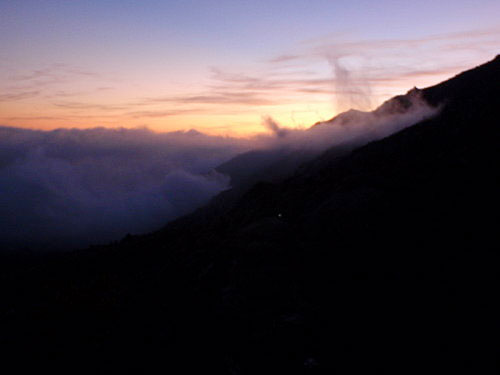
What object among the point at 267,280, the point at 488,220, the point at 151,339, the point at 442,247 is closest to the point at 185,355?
the point at 151,339

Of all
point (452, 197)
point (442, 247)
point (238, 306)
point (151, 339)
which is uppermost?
point (452, 197)

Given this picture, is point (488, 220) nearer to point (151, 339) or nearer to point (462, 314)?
point (462, 314)

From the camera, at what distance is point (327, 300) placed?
20875 mm

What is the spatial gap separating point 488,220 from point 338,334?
47.3 feet

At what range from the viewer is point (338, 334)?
58.6 ft

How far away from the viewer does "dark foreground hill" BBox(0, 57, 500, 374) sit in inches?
658

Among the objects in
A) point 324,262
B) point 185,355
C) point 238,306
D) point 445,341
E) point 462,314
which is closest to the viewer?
point 445,341

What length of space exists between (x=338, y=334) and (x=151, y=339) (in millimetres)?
11990

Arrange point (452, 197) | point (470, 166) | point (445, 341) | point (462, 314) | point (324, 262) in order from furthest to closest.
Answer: point (470, 166), point (452, 197), point (324, 262), point (462, 314), point (445, 341)

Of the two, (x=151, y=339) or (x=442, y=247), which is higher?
(x=442, y=247)

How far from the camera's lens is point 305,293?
71.8 ft

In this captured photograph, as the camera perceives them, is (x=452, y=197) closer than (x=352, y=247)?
No

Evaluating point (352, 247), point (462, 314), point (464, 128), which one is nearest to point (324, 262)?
point (352, 247)

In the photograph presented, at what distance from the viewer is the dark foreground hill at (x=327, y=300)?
658 inches
